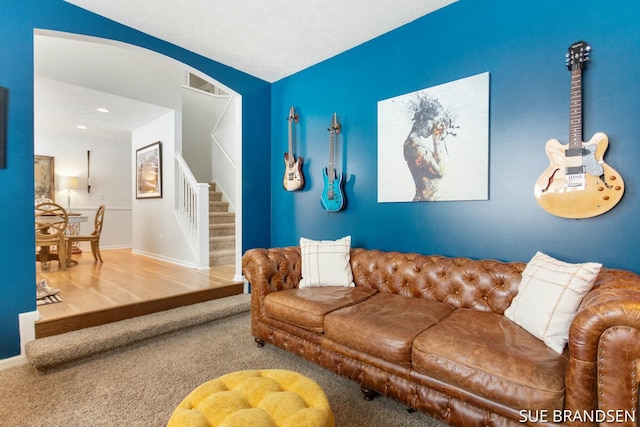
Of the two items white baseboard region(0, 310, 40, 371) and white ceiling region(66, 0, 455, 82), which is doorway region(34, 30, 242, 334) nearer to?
white ceiling region(66, 0, 455, 82)

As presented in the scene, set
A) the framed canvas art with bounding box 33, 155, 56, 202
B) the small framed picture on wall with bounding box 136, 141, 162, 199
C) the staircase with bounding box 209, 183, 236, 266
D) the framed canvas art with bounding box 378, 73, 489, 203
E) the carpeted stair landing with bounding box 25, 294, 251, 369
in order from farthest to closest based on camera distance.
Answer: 1. the framed canvas art with bounding box 33, 155, 56, 202
2. the small framed picture on wall with bounding box 136, 141, 162, 199
3. the staircase with bounding box 209, 183, 236, 266
4. the framed canvas art with bounding box 378, 73, 489, 203
5. the carpeted stair landing with bounding box 25, 294, 251, 369

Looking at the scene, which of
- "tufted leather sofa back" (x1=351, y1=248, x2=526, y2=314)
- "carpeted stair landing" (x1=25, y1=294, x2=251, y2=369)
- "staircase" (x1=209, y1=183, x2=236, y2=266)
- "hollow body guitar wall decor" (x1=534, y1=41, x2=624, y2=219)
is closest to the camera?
"hollow body guitar wall decor" (x1=534, y1=41, x2=624, y2=219)

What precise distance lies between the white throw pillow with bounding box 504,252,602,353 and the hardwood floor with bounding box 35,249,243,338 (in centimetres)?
276

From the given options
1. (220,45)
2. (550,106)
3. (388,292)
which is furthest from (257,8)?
(388,292)

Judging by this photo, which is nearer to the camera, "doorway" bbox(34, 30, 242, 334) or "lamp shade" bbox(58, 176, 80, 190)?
"doorway" bbox(34, 30, 242, 334)

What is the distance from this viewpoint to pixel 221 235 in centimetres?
507

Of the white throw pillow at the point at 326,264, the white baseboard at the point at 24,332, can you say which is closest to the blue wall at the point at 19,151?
the white baseboard at the point at 24,332

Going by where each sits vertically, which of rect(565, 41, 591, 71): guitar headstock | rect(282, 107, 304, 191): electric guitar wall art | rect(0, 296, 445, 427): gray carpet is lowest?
rect(0, 296, 445, 427): gray carpet

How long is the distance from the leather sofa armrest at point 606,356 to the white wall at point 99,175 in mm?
7742

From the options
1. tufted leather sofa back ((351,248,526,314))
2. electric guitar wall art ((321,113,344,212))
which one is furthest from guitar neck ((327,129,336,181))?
tufted leather sofa back ((351,248,526,314))

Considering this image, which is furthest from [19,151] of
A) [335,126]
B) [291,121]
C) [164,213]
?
[164,213]

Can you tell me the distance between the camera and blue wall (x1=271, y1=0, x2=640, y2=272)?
176 cm

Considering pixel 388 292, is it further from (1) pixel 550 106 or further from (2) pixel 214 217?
(2) pixel 214 217

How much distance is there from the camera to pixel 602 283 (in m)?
1.50
